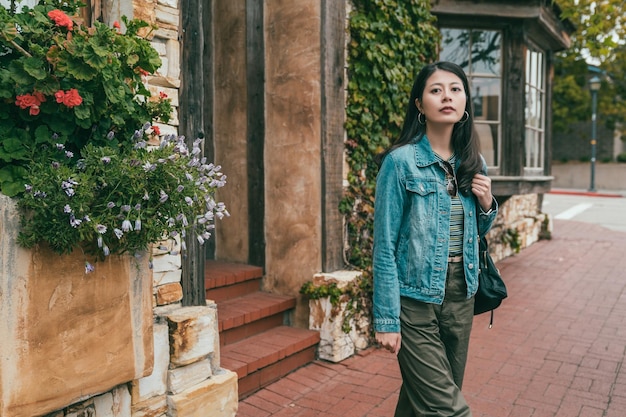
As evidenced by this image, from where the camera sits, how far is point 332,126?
4.39 metres

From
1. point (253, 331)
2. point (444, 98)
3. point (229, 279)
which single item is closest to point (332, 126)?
point (229, 279)

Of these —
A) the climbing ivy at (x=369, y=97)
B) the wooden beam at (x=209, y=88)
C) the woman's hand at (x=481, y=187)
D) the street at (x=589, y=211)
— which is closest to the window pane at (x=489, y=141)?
the climbing ivy at (x=369, y=97)

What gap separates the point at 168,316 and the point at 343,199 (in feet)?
6.41

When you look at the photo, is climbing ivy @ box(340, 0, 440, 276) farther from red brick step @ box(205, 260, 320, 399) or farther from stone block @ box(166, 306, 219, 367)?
stone block @ box(166, 306, 219, 367)

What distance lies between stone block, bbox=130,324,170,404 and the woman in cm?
123

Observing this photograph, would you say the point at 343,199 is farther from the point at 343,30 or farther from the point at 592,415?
the point at 592,415

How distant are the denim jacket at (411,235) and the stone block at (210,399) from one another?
4.24 ft

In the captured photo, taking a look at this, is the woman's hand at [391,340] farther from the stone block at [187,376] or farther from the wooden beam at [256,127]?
the wooden beam at [256,127]

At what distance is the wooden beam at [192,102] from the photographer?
3154mm

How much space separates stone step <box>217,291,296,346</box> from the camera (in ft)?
12.9

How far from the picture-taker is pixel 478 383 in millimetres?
3975

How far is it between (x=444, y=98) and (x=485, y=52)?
5814mm

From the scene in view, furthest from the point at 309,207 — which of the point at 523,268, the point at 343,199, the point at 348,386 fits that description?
the point at 523,268

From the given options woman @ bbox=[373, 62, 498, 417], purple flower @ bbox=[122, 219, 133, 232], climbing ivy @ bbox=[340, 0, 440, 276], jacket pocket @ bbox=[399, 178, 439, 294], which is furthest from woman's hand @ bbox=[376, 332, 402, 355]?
climbing ivy @ bbox=[340, 0, 440, 276]
